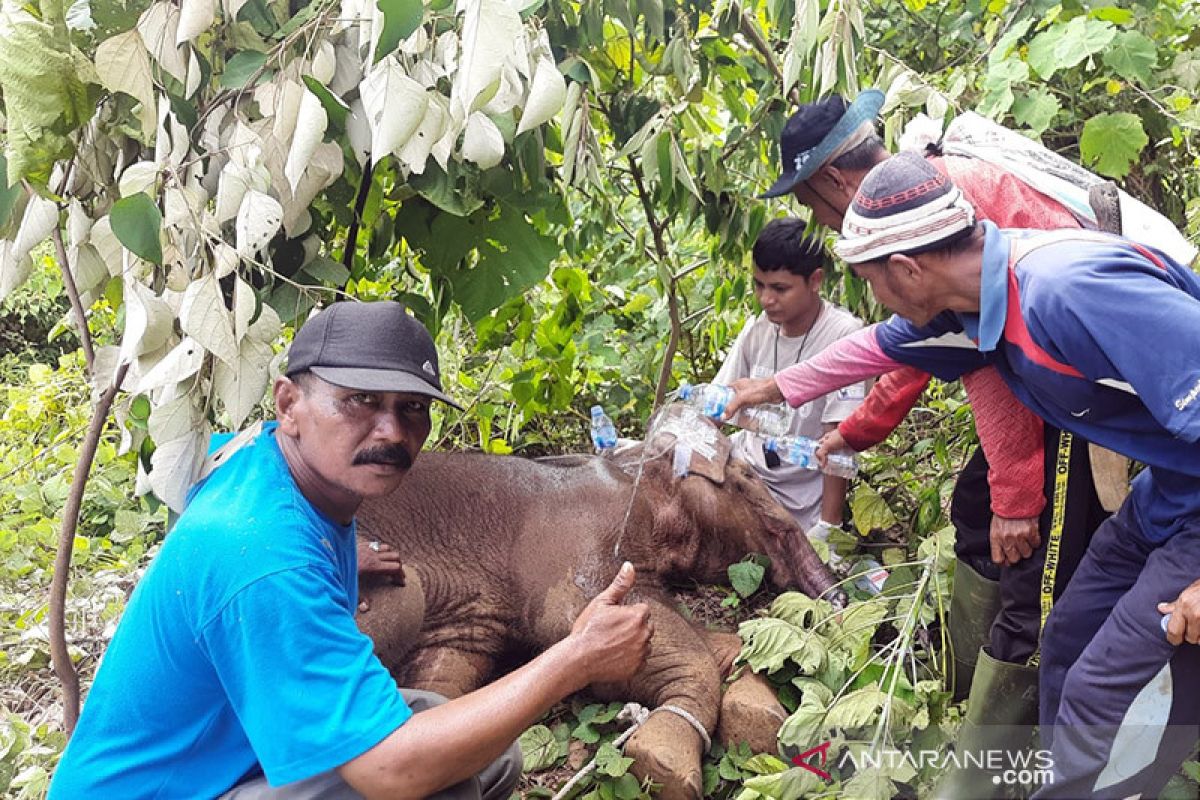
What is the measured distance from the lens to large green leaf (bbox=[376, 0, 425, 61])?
209 centimetres

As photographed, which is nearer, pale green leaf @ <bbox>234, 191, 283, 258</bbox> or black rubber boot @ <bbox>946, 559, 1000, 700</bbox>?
pale green leaf @ <bbox>234, 191, 283, 258</bbox>

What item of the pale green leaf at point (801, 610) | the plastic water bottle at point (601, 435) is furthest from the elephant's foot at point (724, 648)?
the plastic water bottle at point (601, 435)

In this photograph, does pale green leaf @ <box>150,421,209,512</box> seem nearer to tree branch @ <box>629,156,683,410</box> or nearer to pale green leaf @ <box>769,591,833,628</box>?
pale green leaf @ <box>769,591,833,628</box>

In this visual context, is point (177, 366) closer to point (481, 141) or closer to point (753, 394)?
point (481, 141)

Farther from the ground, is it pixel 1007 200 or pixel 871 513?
pixel 1007 200

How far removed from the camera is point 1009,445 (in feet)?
9.89

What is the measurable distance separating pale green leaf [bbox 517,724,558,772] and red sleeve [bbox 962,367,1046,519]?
154 cm

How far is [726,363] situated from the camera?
4.93m

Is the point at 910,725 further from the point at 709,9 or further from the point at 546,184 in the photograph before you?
the point at 709,9

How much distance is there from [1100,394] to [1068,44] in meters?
1.71

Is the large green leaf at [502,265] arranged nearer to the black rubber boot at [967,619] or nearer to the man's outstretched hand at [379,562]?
the man's outstretched hand at [379,562]

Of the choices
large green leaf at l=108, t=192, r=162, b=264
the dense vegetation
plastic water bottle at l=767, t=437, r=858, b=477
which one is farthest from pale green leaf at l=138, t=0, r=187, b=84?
plastic water bottle at l=767, t=437, r=858, b=477

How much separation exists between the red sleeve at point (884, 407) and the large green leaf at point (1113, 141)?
38.0 inches

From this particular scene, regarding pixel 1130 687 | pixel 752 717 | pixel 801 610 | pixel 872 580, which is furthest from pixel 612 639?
pixel 872 580
